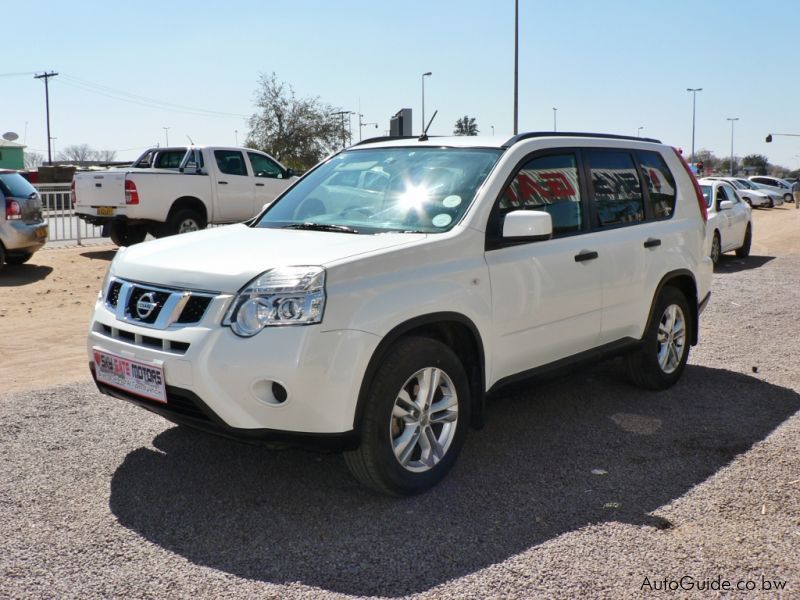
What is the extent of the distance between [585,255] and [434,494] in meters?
1.82

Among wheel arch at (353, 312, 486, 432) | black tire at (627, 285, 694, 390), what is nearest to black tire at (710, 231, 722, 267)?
black tire at (627, 285, 694, 390)

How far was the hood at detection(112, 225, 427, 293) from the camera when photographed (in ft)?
12.8

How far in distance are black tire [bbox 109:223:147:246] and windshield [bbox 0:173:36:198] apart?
10.9 feet

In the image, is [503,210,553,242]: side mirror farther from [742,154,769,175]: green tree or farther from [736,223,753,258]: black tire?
[742,154,769,175]: green tree

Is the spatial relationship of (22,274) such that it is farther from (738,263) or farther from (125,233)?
(738,263)

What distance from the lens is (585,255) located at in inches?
202

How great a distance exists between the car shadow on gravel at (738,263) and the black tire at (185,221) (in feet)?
30.9

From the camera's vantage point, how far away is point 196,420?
153 inches

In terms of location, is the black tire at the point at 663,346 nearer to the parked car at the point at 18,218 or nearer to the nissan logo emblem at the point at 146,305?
the nissan logo emblem at the point at 146,305

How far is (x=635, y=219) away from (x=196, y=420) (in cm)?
335

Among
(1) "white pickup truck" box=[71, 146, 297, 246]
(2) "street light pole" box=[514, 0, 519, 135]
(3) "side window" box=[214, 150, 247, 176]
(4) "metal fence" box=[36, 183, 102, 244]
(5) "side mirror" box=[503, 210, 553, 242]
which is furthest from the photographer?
(2) "street light pole" box=[514, 0, 519, 135]

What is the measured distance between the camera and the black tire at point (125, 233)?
1600 cm

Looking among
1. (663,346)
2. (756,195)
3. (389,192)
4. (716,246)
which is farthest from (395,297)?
(756,195)

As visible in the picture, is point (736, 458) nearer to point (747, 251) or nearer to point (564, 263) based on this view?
point (564, 263)
